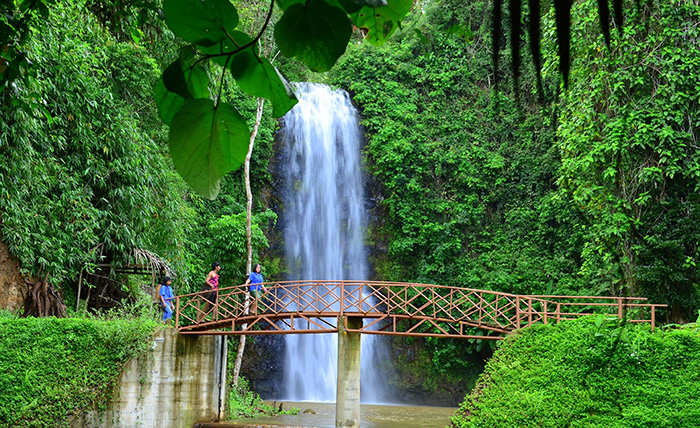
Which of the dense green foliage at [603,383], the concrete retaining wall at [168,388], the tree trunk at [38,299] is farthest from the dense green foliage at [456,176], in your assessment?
the tree trunk at [38,299]

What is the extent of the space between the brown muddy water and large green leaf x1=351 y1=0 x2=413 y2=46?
1130 centimetres

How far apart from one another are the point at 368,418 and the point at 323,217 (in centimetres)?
661

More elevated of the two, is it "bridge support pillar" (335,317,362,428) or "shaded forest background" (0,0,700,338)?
"shaded forest background" (0,0,700,338)

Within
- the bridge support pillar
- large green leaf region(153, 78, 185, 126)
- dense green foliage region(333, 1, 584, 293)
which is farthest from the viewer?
dense green foliage region(333, 1, 584, 293)

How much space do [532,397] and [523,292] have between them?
10.1m

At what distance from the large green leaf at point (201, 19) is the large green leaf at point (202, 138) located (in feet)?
0.22

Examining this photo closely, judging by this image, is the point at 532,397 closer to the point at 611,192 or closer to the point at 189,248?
the point at 611,192

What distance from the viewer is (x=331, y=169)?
19797 millimetres

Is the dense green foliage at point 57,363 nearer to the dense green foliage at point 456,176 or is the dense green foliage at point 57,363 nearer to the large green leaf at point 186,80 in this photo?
the large green leaf at point 186,80

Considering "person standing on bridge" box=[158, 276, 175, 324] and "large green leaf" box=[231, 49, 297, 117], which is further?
"person standing on bridge" box=[158, 276, 175, 324]

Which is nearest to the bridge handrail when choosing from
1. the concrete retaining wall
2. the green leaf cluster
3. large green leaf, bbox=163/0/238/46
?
the concrete retaining wall

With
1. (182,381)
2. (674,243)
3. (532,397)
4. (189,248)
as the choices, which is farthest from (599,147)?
(189,248)

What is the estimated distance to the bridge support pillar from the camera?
11359 millimetres

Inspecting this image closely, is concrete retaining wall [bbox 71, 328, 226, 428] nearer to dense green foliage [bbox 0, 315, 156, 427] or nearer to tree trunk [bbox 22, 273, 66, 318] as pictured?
dense green foliage [bbox 0, 315, 156, 427]
